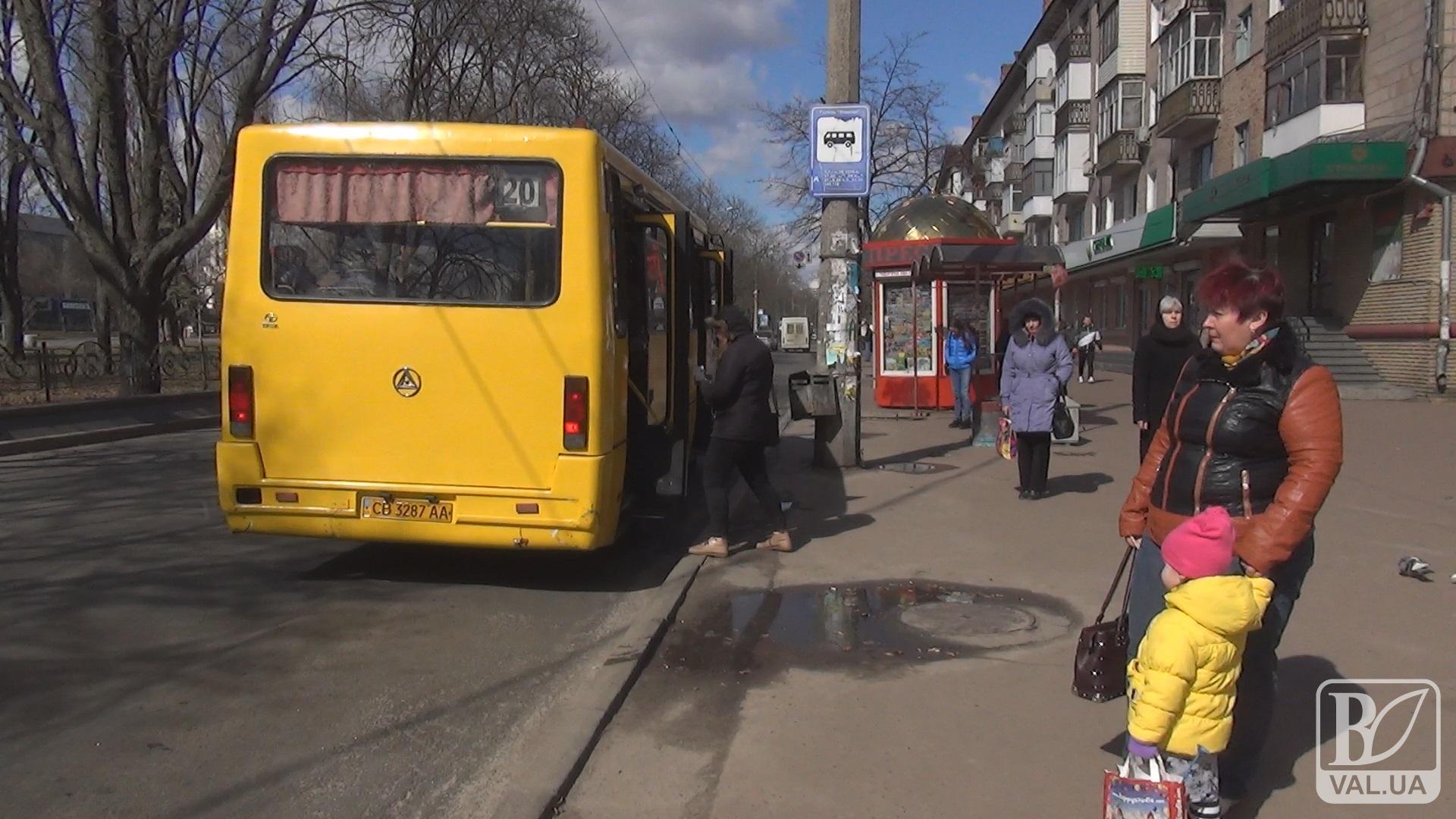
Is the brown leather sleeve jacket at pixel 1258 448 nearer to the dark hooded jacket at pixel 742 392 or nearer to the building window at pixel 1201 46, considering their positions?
the dark hooded jacket at pixel 742 392

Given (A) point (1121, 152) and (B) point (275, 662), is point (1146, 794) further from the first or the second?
(A) point (1121, 152)

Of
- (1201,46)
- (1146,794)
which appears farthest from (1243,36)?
(1146,794)

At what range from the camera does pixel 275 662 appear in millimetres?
5410

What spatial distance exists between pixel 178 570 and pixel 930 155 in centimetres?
3075

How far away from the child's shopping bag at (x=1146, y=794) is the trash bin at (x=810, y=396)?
23.3 ft

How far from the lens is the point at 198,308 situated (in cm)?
5184

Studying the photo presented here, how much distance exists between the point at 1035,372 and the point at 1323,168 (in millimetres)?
15131

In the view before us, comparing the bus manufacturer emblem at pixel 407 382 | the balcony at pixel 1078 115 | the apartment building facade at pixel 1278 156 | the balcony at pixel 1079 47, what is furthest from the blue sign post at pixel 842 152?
the balcony at pixel 1079 47

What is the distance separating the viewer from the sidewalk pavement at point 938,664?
3857 millimetres

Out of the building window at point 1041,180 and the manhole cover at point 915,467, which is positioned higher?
the building window at point 1041,180

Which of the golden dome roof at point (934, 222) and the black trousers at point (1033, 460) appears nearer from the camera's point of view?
the black trousers at point (1033, 460)

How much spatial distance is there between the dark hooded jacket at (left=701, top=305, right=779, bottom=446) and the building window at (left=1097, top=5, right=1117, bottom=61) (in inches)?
1450

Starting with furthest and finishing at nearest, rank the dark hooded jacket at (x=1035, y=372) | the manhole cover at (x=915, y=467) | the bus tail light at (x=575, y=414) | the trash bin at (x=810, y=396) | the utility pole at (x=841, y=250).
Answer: the manhole cover at (x=915, y=467), the utility pole at (x=841, y=250), the trash bin at (x=810, y=396), the dark hooded jacket at (x=1035, y=372), the bus tail light at (x=575, y=414)

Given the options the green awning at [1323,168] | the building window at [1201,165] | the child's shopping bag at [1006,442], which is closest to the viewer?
the child's shopping bag at [1006,442]
